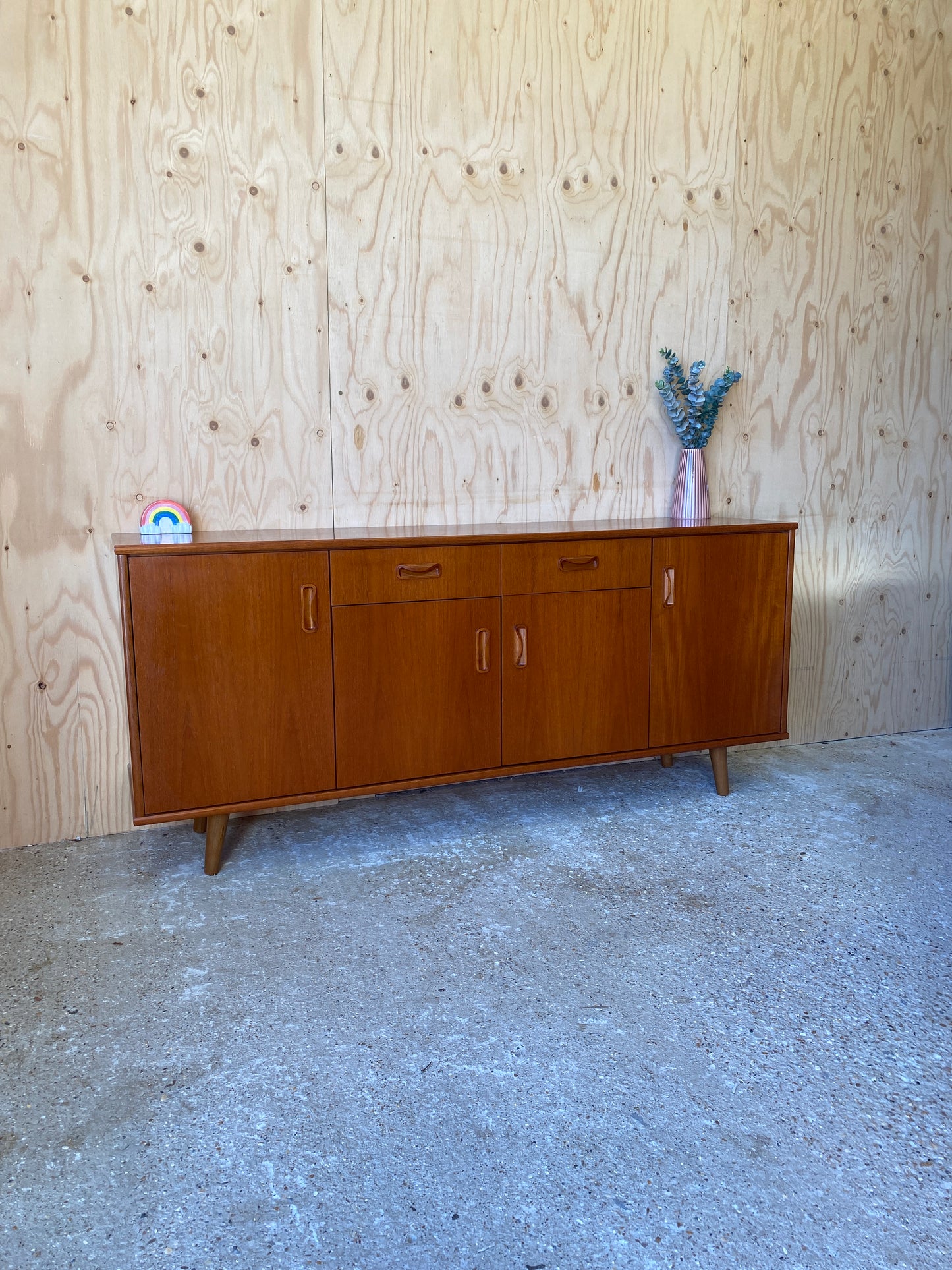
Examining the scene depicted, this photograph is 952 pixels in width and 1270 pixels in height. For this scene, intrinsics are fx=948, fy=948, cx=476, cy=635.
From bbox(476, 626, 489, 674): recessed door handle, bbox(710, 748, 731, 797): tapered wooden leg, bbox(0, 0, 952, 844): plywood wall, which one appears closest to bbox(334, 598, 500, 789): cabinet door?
bbox(476, 626, 489, 674): recessed door handle

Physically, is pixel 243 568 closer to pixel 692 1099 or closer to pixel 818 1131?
pixel 692 1099

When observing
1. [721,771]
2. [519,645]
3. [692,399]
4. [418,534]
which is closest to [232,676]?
[418,534]

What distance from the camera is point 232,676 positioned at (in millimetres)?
2240

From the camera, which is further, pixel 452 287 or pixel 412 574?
pixel 452 287

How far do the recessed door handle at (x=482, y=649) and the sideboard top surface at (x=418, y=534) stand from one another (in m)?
0.24

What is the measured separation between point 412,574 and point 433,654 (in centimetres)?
21

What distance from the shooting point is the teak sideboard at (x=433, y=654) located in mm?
2203

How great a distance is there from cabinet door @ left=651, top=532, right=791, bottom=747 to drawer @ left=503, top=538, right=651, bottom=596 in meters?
0.07

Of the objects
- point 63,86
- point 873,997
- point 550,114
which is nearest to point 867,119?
point 550,114

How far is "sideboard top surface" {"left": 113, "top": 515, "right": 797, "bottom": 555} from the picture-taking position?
2182 mm

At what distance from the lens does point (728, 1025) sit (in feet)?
5.52

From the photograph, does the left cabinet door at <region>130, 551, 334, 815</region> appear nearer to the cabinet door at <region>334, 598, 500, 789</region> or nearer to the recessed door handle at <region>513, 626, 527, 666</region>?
the cabinet door at <region>334, 598, 500, 789</region>

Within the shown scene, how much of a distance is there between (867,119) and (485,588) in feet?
7.07

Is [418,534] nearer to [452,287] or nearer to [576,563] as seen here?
[576,563]
